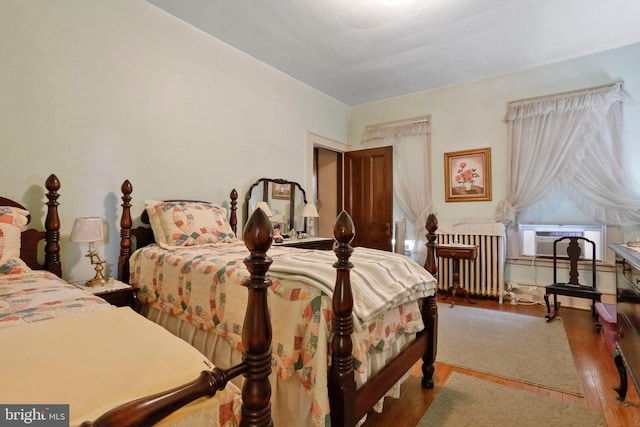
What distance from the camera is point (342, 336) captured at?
3.98 ft

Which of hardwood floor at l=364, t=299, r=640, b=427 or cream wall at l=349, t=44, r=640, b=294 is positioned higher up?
cream wall at l=349, t=44, r=640, b=294

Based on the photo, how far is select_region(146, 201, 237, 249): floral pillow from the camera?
2.44 metres

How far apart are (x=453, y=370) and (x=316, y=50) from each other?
3.32 meters

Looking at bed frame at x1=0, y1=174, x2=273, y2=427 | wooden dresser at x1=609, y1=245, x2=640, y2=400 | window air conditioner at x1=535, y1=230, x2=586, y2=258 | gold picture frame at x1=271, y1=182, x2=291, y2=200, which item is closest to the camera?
bed frame at x1=0, y1=174, x2=273, y2=427

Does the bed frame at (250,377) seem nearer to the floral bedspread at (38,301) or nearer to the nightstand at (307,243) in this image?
the floral bedspread at (38,301)

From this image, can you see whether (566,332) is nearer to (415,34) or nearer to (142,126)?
(415,34)

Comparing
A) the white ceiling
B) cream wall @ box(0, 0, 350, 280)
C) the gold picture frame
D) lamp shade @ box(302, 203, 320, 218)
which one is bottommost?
lamp shade @ box(302, 203, 320, 218)

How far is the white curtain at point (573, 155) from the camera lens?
3.30 metres

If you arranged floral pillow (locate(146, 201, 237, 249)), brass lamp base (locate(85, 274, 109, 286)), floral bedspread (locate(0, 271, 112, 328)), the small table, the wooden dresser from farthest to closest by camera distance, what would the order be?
the small table
floral pillow (locate(146, 201, 237, 249))
brass lamp base (locate(85, 274, 109, 286))
the wooden dresser
floral bedspread (locate(0, 271, 112, 328))

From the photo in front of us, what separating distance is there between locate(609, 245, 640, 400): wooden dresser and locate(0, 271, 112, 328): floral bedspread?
2428 millimetres

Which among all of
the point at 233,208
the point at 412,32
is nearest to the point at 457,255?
the point at 412,32

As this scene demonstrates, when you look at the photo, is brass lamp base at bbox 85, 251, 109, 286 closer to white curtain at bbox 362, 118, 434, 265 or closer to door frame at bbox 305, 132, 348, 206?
door frame at bbox 305, 132, 348, 206

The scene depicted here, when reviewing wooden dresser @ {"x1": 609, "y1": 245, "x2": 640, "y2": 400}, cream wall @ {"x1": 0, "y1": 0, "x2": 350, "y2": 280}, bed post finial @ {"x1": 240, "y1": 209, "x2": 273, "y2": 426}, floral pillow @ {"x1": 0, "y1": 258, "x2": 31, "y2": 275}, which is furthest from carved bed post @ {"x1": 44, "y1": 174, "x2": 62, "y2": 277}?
wooden dresser @ {"x1": 609, "y1": 245, "x2": 640, "y2": 400}

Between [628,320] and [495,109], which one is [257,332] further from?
[495,109]
